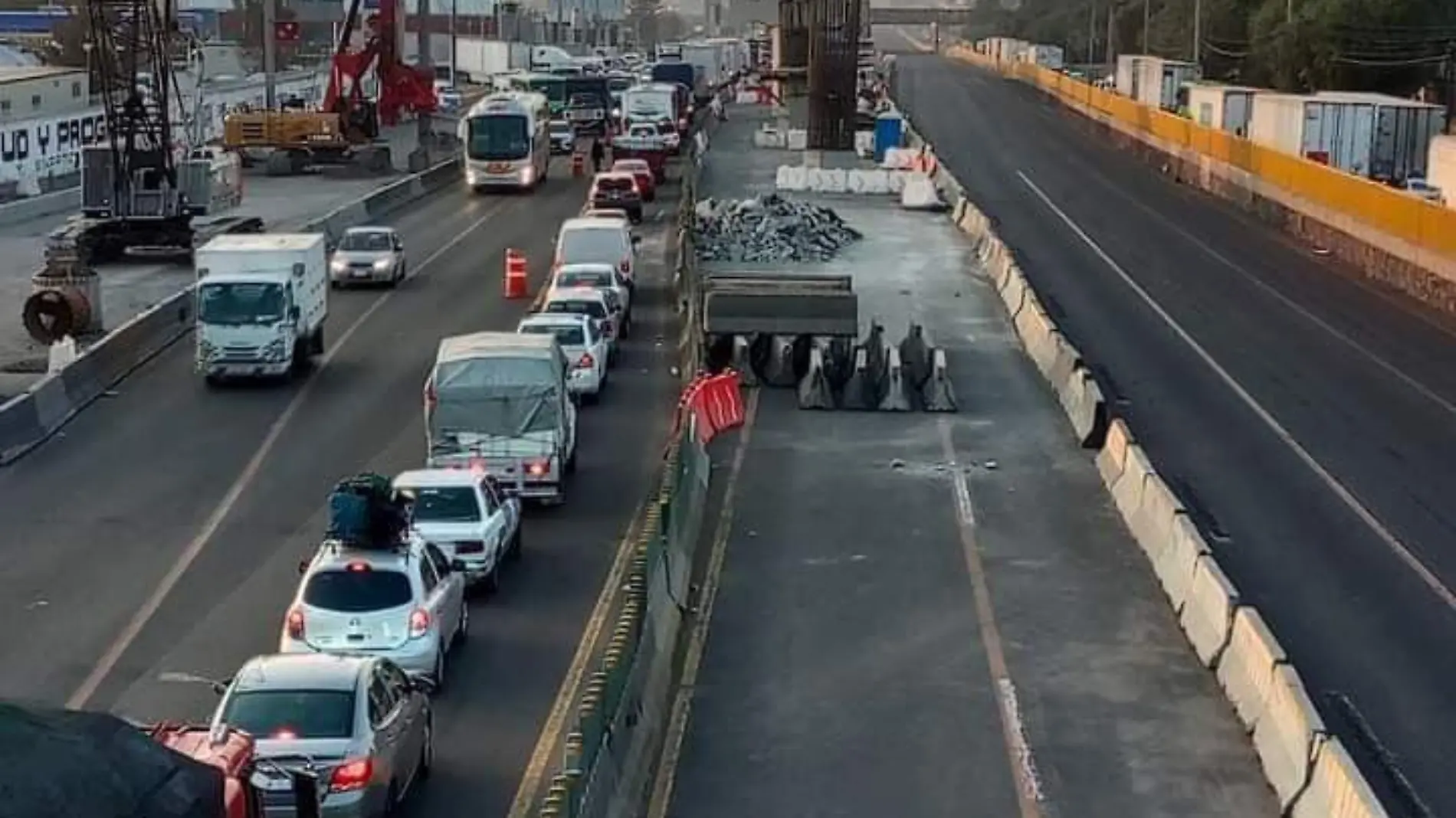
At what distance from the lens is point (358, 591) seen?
68.2 ft

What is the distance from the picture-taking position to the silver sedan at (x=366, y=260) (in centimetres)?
5034

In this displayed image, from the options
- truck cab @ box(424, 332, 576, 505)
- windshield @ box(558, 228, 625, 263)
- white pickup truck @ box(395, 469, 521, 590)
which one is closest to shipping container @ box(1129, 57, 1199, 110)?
windshield @ box(558, 228, 625, 263)

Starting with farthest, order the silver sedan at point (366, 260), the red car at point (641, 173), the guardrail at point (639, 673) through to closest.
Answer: the red car at point (641, 173) → the silver sedan at point (366, 260) → the guardrail at point (639, 673)

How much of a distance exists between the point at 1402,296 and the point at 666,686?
1335 inches

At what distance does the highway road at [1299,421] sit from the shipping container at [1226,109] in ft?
37.0

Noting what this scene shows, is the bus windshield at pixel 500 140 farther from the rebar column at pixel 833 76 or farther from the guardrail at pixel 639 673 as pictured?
the guardrail at pixel 639 673

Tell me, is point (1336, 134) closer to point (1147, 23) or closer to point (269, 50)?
point (269, 50)

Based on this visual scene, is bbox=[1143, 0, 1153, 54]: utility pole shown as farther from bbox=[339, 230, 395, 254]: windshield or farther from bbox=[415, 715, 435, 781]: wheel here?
Result: bbox=[415, 715, 435, 781]: wheel

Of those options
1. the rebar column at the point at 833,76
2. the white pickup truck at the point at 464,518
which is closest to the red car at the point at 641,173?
the rebar column at the point at 833,76

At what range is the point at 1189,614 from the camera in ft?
76.4

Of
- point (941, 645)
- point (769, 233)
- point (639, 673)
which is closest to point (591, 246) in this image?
point (769, 233)

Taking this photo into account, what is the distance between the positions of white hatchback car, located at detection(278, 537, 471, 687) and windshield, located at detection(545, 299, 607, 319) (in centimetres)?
1804

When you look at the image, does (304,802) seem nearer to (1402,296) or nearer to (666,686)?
(666,686)

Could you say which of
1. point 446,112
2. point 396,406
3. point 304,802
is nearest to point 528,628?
point 304,802
